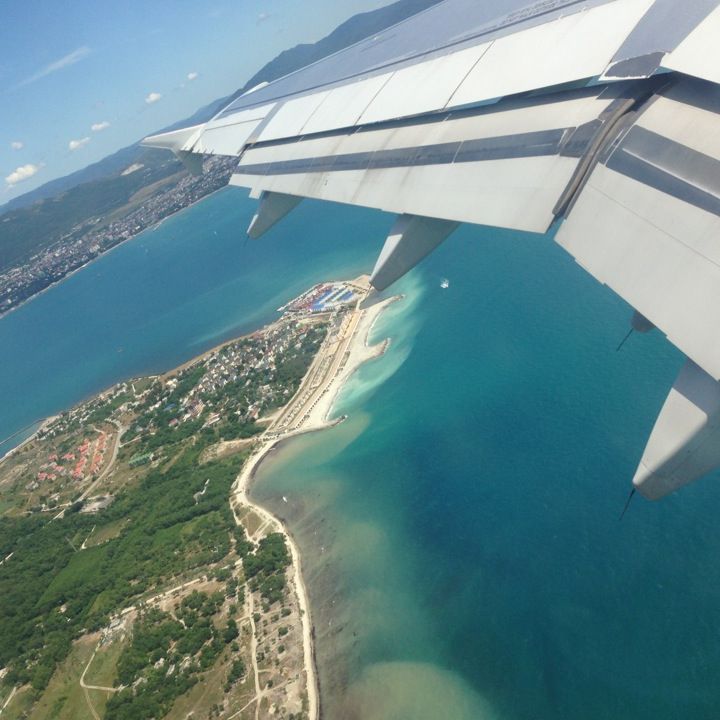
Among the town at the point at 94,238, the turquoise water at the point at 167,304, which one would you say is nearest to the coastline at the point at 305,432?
the turquoise water at the point at 167,304

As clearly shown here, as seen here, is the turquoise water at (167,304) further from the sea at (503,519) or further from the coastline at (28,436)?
the sea at (503,519)

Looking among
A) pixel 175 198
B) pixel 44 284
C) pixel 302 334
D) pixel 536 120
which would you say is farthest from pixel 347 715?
pixel 175 198

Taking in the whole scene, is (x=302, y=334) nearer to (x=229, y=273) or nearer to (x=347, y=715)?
(x=347, y=715)

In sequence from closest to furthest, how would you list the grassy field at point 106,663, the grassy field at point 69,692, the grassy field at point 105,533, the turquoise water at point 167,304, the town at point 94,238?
the grassy field at point 69,692 → the grassy field at point 106,663 → the grassy field at point 105,533 → the turquoise water at point 167,304 → the town at point 94,238

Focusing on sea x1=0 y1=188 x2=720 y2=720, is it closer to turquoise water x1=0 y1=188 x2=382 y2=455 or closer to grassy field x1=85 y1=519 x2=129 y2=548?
grassy field x1=85 y1=519 x2=129 y2=548

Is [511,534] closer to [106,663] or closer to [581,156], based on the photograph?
[106,663]

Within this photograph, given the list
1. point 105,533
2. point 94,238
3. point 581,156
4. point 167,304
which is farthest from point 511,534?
point 94,238
